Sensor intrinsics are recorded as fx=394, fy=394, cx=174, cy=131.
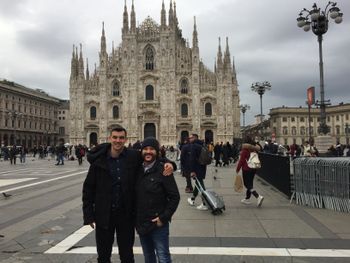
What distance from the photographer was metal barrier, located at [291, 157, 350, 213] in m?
8.01

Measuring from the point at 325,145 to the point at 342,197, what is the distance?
43.9ft

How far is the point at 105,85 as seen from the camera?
5862 centimetres

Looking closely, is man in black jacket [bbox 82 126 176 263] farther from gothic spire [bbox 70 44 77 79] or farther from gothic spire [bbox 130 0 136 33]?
gothic spire [bbox 70 44 77 79]

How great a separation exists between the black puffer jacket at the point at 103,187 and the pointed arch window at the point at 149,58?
56105 millimetres

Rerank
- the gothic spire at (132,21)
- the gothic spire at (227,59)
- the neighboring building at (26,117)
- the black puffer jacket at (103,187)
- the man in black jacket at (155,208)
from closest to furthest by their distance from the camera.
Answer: the man in black jacket at (155,208) < the black puffer jacket at (103,187) < the gothic spire at (227,59) < the gothic spire at (132,21) < the neighboring building at (26,117)

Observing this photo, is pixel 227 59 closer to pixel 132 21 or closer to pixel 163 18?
pixel 163 18

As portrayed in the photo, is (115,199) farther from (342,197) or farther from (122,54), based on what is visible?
(122,54)

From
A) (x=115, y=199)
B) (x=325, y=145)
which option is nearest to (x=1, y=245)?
(x=115, y=199)

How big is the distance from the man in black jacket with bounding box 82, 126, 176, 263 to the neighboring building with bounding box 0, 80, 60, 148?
200ft

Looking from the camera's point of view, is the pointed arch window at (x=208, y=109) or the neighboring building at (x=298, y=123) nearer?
the pointed arch window at (x=208, y=109)

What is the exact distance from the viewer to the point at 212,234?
20.2ft

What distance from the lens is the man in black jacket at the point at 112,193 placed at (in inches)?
144

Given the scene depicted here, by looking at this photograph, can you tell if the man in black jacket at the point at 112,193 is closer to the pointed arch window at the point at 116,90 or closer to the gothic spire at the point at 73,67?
the pointed arch window at the point at 116,90

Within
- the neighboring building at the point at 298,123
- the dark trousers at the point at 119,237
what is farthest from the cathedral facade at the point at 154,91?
the dark trousers at the point at 119,237
